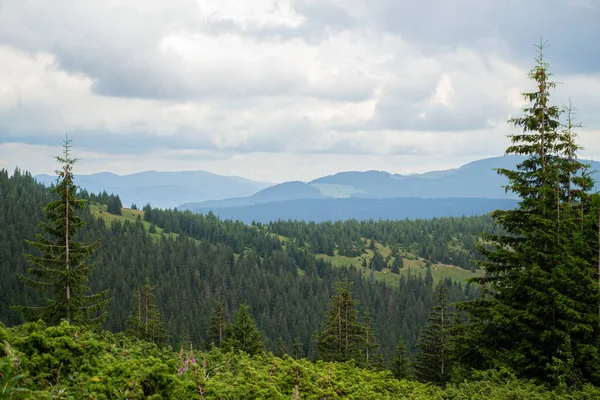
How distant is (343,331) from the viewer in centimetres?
4369

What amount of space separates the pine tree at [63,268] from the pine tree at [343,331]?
23174mm

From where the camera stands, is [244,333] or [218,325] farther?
[218,325]

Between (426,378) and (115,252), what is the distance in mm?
163200

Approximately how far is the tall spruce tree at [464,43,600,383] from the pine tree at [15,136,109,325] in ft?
→ 72.1

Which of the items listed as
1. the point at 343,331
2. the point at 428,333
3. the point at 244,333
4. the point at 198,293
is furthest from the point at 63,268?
the point at 198,293

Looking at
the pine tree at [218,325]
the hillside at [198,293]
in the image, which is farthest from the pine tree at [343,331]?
the hillside at [198,293]

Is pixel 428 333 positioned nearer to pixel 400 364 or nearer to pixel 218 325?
pixel 400 364

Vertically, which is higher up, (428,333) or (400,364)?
(428,333)

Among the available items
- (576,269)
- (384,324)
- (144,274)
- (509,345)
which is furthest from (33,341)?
(144,274)

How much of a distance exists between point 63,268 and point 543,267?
26180mm

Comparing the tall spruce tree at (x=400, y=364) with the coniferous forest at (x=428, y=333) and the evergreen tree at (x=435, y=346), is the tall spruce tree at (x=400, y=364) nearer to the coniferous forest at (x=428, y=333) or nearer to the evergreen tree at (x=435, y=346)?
the coniferous forest at (x=428, y=333)

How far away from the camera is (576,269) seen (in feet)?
62.0

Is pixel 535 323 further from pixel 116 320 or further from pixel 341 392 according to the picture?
pixel 116 320

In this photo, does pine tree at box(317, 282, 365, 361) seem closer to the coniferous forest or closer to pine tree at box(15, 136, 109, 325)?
the coniferous forest
